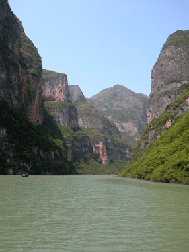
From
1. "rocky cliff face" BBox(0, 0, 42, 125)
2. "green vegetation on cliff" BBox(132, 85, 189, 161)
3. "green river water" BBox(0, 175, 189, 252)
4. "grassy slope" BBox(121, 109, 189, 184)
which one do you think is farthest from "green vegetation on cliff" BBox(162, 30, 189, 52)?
"green river water" BBox(0, 175, 189, 252)

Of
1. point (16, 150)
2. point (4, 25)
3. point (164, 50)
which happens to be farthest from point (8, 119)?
point (164, 50)

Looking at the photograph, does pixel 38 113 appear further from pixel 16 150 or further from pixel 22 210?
pixel 22 210

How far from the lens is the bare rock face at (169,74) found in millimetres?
136250

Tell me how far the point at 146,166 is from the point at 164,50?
366ft

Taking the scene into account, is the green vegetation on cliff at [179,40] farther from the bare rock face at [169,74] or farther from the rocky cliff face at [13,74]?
the rocky cliff face at [13,74]

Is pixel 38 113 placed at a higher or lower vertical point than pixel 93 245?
higher

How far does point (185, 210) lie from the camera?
18.7 metres

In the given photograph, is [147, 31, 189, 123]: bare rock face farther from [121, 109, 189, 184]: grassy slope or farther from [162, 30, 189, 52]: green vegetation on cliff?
[121, 109, 189, 184]: grassy slope

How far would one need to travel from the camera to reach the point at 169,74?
146125mm

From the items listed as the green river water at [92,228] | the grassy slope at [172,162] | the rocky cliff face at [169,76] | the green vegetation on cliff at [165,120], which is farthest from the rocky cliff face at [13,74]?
the green river water at [92,228]

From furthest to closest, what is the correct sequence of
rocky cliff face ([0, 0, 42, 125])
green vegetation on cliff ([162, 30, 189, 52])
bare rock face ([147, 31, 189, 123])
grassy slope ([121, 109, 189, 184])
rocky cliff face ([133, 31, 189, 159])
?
green vegetation on cliff ([162, 30, 189, 52]) → bare rock face ([147, 31, 189, 123]) → rocky cliff face ([133, 31, 189, 159]) → rocky cliff face ([0, 0, 42, 125]) → grassy slope ([121, 109, 189, 184])

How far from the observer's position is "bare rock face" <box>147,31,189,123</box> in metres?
136

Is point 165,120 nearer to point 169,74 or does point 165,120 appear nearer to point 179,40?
point 169,74

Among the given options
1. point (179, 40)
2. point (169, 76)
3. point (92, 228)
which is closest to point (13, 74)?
point (169, 76)
